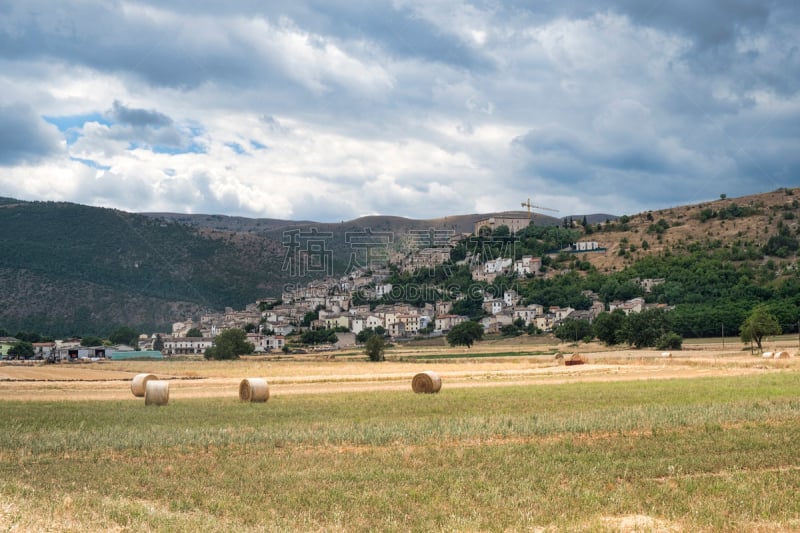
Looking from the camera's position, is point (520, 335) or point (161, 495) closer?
point (161, 495)

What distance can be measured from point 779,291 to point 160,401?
340 ft

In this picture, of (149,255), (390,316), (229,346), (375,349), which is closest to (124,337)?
(149,255)

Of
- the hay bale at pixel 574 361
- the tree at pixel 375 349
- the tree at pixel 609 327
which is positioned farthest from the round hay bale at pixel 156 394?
the tree at pixel 609 327

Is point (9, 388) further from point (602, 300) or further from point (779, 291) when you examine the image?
point (602, 300)

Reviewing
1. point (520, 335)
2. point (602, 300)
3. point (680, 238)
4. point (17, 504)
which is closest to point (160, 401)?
point (17, 504)

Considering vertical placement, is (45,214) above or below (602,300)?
above

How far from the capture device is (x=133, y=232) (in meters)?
191

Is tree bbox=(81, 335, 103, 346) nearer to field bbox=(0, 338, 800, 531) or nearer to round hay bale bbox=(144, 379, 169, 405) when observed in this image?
field bbox=(0, 338, 800, 531)

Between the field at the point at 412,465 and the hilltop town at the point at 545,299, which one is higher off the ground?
the hilltop town at the point at 545,299

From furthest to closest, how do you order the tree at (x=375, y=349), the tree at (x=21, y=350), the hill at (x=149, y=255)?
the hill at (x=149, y=255), the tree at (x=21, y=350), the tree at (x=375, y=349)

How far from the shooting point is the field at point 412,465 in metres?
11.8

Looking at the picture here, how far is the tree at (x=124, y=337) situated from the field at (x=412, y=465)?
119980 mm

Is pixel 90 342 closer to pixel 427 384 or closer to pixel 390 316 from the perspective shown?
pixel 390 316

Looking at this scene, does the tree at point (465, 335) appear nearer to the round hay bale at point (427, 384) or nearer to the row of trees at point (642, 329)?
the row of trees at point (642, 329)
